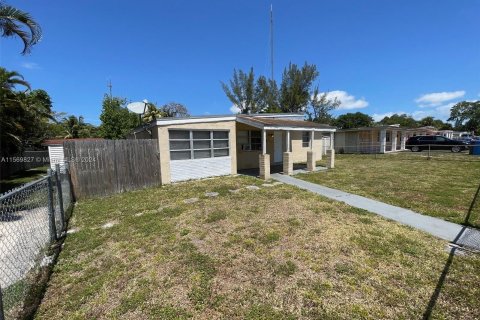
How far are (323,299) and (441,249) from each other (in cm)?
257

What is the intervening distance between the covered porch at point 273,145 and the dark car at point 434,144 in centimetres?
1237

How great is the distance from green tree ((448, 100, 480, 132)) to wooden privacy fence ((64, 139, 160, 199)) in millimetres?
83667

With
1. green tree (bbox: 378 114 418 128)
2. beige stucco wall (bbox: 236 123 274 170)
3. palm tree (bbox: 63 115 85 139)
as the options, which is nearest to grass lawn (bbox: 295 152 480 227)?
beige stucco wall (bbox: 236 123 274 170)

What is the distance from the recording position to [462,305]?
104 inches

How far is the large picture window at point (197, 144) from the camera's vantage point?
9.80 metres

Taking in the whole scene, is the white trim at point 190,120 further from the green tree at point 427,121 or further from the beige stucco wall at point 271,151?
the green tree at point 427,121

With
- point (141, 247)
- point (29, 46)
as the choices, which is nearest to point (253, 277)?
point (141, 247)

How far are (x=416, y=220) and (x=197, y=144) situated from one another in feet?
26.1

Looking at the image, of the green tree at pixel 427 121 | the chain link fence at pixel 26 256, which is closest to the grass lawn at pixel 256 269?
the chain link fence at pixel 26 256

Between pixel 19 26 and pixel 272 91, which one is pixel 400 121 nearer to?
pixel 272 91

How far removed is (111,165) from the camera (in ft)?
27.9

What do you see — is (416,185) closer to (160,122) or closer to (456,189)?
(456,189)

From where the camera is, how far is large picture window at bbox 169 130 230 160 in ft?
32.2

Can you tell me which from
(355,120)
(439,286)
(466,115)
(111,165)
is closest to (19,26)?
(111,165)
